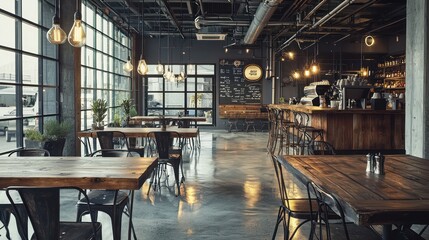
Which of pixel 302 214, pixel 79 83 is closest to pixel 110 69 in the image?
pixel 79 83

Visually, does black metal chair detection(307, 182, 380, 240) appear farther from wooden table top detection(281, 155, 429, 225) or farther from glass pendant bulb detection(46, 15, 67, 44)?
glass pendant bulb detection(46, 15, 67, 44)

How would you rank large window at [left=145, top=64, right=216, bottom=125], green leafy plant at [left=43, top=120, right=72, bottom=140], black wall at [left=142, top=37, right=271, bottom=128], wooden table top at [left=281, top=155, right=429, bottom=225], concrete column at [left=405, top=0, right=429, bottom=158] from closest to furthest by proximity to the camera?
wooden table top at [left=281, top=155, right=429, bottom=225] → concrete column at [left=405, top=0, right=429, bottom=158] → green leafy plant at [left=43, top=120, right=72, bottom=140] → black wall at [left=142, top=37, right=271, bottom=128] → large window at [left=145, top=64, right=216, bottom=125]

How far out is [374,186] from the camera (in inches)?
88.0

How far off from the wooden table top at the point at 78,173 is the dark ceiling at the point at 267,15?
5633mm

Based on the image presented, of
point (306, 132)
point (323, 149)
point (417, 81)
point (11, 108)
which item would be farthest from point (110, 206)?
point (306, 132)

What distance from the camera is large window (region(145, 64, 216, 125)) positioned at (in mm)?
15758

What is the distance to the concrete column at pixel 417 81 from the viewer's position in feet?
14.8

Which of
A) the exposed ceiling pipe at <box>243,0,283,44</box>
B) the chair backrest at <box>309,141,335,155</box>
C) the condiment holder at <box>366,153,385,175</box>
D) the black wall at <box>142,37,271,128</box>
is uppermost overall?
the black wall at <box>142,37,271,128</box>

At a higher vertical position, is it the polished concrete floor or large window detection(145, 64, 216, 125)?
large window detection(145, 64, 216, 125)

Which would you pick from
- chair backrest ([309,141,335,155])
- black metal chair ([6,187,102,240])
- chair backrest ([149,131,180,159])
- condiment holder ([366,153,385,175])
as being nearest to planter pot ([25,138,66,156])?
chair backrest ([149,131,180,159])

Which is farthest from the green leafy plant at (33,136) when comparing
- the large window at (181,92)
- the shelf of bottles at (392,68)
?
the shelf of bottles at (392,68)

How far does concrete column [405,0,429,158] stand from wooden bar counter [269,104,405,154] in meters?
1.92

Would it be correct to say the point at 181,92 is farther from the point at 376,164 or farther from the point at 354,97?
the point at 376,164

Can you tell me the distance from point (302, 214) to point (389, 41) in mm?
14048
